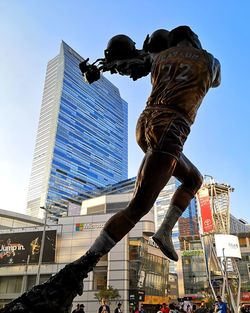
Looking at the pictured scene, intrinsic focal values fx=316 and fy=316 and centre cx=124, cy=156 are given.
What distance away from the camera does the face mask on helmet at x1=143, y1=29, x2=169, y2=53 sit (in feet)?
7.51

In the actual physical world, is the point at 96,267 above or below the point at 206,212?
→ below

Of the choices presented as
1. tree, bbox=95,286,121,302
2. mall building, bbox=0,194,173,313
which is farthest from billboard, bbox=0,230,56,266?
tree, bbox=95,286,121,302

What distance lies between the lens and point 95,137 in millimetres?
143500

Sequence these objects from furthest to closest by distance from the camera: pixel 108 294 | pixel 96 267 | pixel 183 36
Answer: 1. pixel 96 267
2. pixel 108 294
3. pixel 183 36

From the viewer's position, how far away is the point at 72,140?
134875 millimetres

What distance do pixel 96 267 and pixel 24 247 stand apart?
14.0m

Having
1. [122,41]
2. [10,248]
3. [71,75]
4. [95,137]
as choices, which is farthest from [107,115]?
[122,41]

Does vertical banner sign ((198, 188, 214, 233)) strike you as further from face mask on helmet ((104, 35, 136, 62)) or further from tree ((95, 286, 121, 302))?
face mask on helmet ((104, 35, 136, 62))

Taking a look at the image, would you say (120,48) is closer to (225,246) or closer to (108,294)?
(225,246)

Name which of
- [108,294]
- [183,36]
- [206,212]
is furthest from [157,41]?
[108,294]

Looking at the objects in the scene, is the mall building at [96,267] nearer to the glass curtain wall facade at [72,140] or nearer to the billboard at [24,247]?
the billboard at [24,247]

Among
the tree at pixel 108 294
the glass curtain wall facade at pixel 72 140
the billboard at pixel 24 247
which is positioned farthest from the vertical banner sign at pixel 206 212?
the glass curtain wall facade at pixel 72 140

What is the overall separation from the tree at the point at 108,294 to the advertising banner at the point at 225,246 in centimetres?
1443

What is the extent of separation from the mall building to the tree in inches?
59.8
